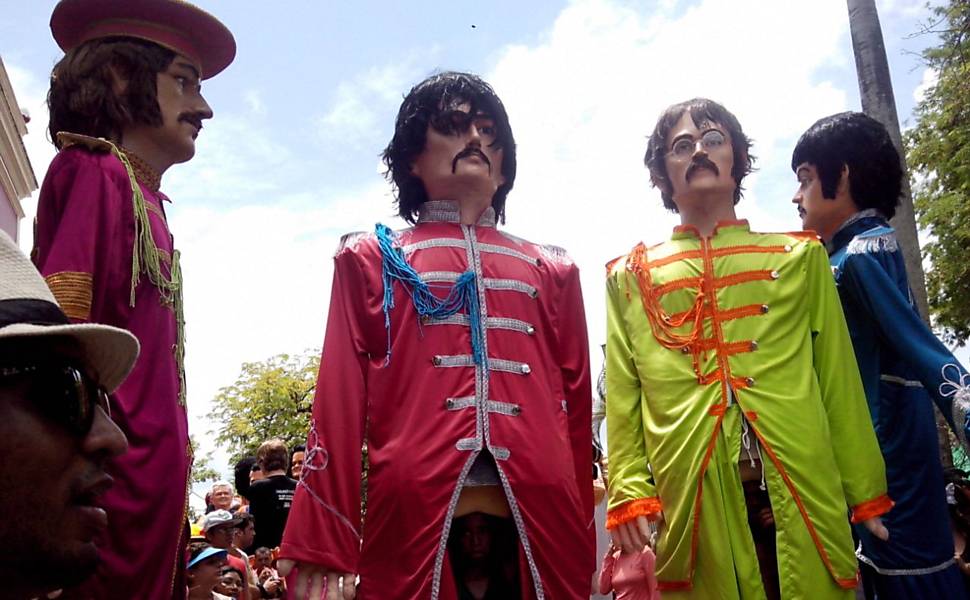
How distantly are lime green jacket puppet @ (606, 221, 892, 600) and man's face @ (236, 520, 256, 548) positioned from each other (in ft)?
17.9

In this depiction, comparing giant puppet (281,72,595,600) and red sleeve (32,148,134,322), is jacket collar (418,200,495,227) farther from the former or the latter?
red sleeve (32,148,134,322)

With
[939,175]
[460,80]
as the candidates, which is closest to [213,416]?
[939,175]

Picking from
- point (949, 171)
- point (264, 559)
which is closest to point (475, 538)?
point (264, 559)

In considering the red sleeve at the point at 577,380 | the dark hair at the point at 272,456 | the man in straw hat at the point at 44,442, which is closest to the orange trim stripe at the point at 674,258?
the red sleeve at the point at 577,380

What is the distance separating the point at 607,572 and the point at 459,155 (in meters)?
3.40

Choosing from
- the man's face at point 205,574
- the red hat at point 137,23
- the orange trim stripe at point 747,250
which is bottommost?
the man's face at point 205,574

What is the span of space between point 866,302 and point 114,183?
2870mm

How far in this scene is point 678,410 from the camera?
10.7 ft

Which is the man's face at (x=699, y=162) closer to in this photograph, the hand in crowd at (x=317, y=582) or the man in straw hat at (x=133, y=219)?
the man in straw hat at (x=133, y=219)

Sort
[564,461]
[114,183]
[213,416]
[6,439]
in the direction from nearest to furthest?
[6,439], [114,183], [564,461], [213,416]

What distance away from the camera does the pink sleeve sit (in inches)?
220

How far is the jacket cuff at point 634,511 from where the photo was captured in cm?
316

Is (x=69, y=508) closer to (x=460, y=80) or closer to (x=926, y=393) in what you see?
(x=460, y=80)

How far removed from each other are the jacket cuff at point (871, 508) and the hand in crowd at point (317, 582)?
1759 millimetres
